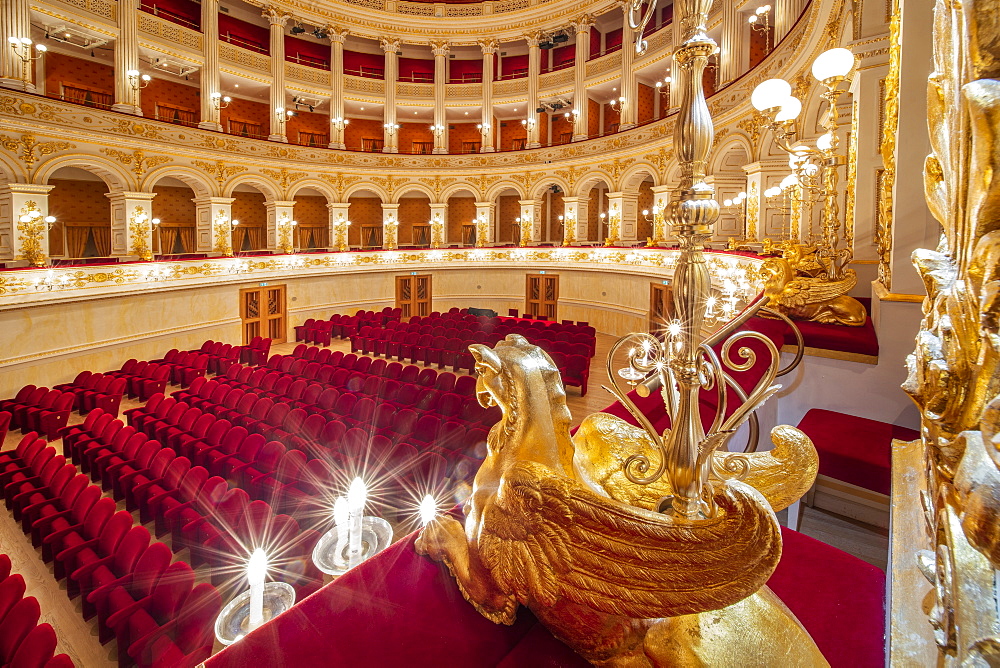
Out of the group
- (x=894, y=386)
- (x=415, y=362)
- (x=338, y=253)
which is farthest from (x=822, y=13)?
(x=338, y=253)

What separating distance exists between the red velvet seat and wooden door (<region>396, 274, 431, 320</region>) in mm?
20509

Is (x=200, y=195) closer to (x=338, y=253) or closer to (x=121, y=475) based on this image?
(x=338, y=253)

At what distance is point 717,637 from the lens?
129cm

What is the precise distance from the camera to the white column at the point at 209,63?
59.6 ft

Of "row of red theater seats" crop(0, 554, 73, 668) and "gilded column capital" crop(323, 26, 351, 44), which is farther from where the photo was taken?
"gilded column capital" crop(323, 26, 351, 44)

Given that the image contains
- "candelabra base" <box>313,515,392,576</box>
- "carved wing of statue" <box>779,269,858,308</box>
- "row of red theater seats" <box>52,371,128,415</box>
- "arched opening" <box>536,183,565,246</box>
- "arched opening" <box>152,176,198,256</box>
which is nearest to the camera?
"candelabra base" <box>313,515,392,576</box>

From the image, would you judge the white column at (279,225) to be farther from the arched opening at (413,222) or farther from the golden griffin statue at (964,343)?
the golden griffin statue at (964,343)

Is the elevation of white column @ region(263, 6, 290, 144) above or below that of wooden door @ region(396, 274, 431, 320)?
above

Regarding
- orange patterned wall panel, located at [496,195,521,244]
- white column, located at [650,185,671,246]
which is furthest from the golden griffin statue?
orange patterned wall panel, located at [496,195,521,244]

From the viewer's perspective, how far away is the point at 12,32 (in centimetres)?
1355

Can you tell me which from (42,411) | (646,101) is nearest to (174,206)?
(42,411)

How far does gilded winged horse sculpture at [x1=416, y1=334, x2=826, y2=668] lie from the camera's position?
3.70ft

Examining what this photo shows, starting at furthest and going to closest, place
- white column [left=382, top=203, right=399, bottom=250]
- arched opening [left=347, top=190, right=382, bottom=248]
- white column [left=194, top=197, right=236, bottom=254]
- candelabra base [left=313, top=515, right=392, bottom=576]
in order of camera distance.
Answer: arched opening [left=347, top=190, right=382, bottom=248] < white column [left=382, top=203, right=399, bottom=250] < white column [left=194, top=197, right=236, bottom=254] < candelabra base [left=313, top=515, right=392, bottom=576]

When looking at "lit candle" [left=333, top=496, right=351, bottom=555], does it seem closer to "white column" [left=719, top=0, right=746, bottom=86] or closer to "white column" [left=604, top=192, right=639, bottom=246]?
"white column" [left=719, top=0, right=746, bottom=86]
